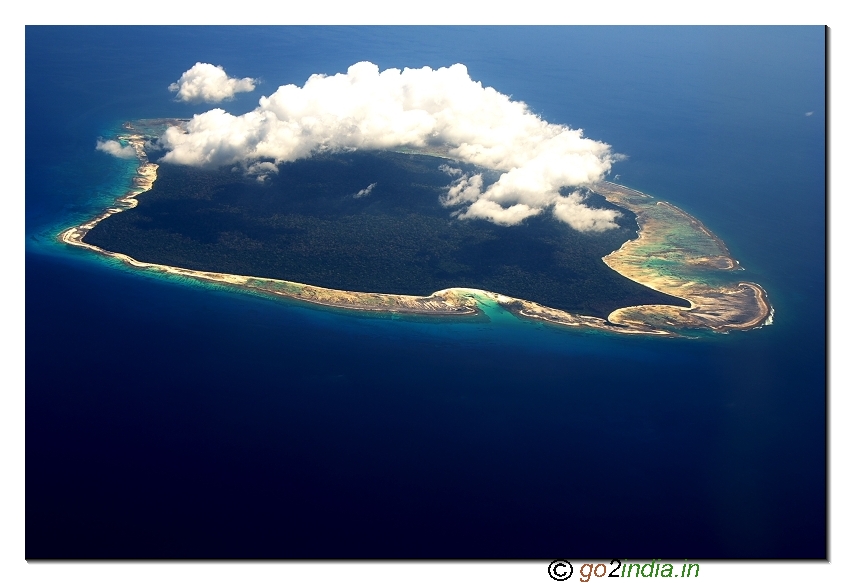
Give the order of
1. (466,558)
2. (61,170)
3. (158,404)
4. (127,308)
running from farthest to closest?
(61,170), (127,308), (158,404), (466,558)

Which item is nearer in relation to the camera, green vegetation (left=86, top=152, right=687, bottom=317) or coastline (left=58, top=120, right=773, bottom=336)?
coastline (left=58, top=120, right=773, bottom=336)

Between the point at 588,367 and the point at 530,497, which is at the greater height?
the point at 588,367

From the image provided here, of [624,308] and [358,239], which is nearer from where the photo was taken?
[624,308]

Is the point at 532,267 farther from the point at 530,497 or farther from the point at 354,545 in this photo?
the point at 354,545

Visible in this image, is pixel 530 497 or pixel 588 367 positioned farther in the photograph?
pixel 588 367

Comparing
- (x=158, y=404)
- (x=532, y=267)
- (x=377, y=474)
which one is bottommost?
(x=377, y=474)

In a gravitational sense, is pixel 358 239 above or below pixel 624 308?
above

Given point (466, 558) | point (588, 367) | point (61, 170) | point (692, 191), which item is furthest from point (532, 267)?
point (61, 170)

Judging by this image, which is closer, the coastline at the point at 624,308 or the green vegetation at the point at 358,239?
the coastline at the point at 624,308
